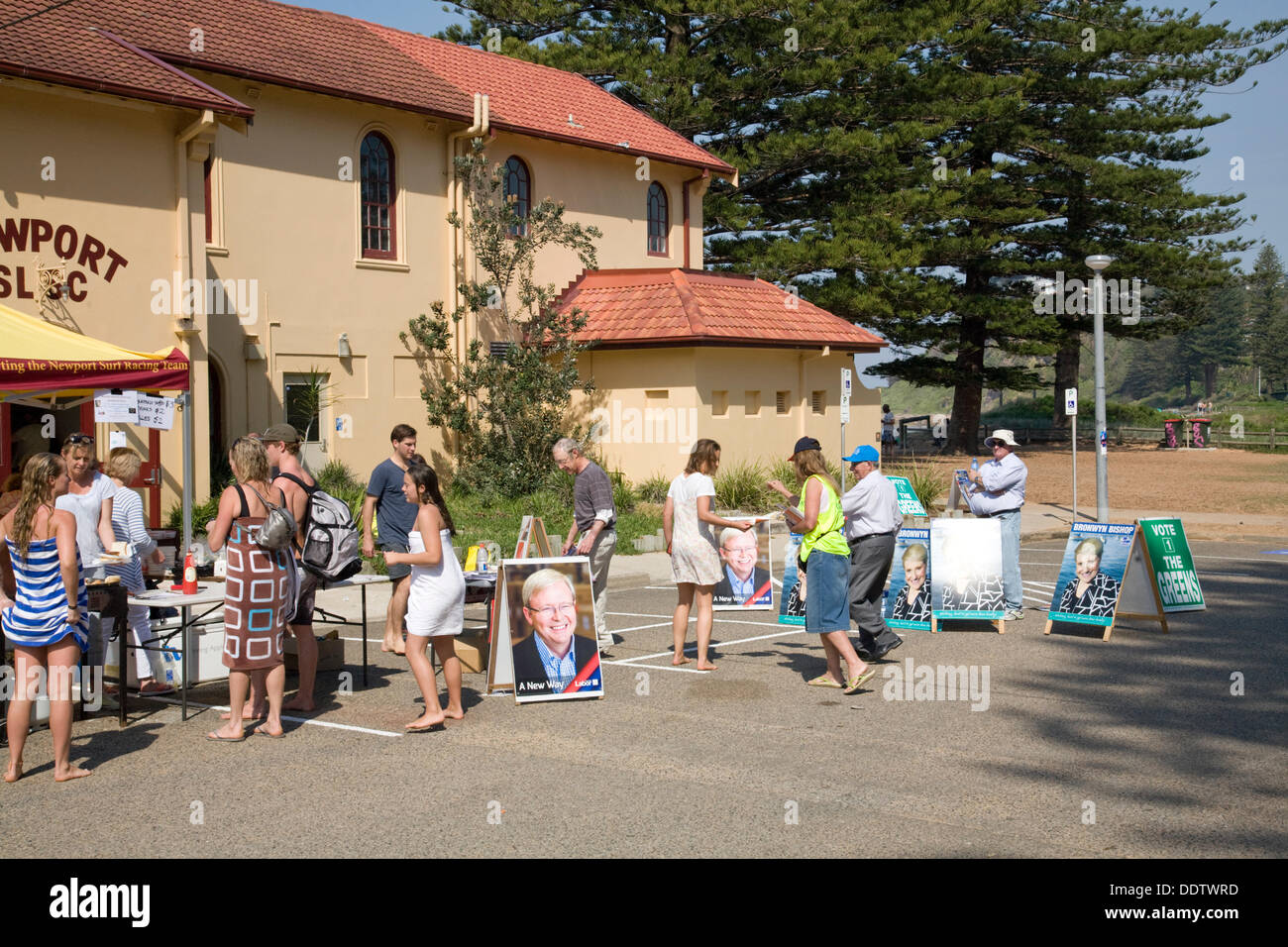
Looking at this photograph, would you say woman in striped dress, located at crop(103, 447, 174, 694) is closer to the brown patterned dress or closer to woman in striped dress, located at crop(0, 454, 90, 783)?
the brown patterned dress

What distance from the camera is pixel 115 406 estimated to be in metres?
11.8

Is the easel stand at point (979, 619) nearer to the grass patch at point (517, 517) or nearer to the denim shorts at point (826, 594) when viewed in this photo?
the denim shorts at point (826, 594)

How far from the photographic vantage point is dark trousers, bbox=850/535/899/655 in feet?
33.8

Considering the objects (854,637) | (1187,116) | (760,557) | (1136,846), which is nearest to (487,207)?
(760,557)

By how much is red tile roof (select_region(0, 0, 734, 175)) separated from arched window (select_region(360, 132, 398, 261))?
1.00 m

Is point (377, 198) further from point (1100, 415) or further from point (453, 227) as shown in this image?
point (1100, 415)

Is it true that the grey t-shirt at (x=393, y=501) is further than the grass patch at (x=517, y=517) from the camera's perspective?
No

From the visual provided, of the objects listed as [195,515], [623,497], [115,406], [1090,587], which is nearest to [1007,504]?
[1090,587]

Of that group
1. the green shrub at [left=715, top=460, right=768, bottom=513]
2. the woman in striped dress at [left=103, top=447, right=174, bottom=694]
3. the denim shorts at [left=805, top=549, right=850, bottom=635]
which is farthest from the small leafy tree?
the denim shorts at [left=805, top=549, right=850, bottom=635]

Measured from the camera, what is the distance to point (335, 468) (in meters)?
21.5

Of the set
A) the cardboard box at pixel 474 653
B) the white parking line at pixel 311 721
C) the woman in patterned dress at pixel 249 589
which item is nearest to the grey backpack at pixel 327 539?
the woman in patterned dress at pixel 249 589

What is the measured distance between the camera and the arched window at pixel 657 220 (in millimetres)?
29828

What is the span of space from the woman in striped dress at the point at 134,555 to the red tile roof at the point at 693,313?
1549 centimetres

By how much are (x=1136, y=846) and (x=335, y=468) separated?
17554 mm
